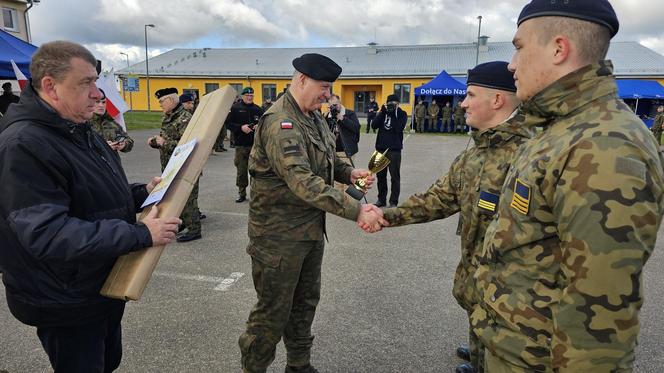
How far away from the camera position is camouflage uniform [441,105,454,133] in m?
23.4

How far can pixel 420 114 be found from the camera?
77.8ft

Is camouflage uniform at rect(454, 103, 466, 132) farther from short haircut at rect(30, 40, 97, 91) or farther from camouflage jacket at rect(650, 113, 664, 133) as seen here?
short haircut at rect(30, 40, 97, 91)

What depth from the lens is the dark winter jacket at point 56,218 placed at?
5.22 ft

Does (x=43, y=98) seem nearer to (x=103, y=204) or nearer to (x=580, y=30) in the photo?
(x=103, y=204)

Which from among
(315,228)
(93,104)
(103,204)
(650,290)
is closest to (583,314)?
(315,228)

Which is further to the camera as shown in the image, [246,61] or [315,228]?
[246,61]

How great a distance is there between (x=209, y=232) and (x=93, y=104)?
4293mm

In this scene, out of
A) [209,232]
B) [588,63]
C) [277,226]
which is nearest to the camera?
[588,63]

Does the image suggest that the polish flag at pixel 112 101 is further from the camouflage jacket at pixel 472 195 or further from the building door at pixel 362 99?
the building door at pixel 362 99

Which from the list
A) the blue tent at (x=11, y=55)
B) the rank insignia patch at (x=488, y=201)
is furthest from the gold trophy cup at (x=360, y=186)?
the blue tent at (x=11, y=55)

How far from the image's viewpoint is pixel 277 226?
102 inches

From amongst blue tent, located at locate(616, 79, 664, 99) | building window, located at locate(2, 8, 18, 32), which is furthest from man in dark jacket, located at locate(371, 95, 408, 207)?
building window, located at locate(2, 8, 18, 32)

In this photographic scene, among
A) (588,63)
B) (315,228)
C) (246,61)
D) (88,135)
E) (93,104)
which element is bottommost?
(315,228)

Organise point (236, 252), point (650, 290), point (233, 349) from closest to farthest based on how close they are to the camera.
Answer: point (233, 349), point (650, 290), point (236, 252)
